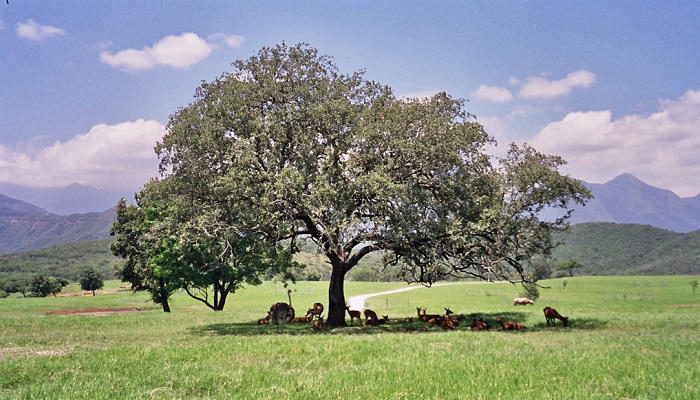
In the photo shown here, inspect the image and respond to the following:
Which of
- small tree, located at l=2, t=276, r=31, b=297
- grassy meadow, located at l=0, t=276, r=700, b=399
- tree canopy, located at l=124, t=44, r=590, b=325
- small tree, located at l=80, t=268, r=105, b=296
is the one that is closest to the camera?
grassy meadow, located at l=0, t=276, r=700, b=399

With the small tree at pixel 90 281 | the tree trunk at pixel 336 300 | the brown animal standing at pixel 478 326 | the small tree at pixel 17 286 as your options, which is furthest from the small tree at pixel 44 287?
the brown animal standing at pixel 478 326

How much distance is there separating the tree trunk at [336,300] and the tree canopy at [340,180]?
0.09m

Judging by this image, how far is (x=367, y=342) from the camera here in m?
17.6

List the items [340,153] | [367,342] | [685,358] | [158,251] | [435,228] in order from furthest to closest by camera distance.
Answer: [158,251] < [340,153] < [435,228] < [367,342] < [685,358]

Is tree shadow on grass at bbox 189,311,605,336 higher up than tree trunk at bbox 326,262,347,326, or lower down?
lower down

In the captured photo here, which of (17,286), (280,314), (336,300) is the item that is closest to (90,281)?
(17,286)

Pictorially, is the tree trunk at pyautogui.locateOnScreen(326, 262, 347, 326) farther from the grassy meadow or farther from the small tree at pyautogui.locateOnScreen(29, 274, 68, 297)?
the small tree at pyautogui.locateOnScreen(29, 274, 68, 297)

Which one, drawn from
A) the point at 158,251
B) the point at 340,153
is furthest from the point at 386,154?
the point at 158,251

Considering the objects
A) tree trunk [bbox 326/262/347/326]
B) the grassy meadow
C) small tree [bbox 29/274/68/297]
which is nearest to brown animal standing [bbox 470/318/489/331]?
the grassy meadow

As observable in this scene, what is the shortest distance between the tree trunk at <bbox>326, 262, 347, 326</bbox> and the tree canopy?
9 cm

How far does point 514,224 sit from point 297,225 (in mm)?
13570

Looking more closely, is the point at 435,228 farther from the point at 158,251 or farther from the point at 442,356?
the point at 158,251

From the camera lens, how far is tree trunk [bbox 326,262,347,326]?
95.8 ft

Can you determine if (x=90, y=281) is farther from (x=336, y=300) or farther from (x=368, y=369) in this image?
(x=368, y=369)
